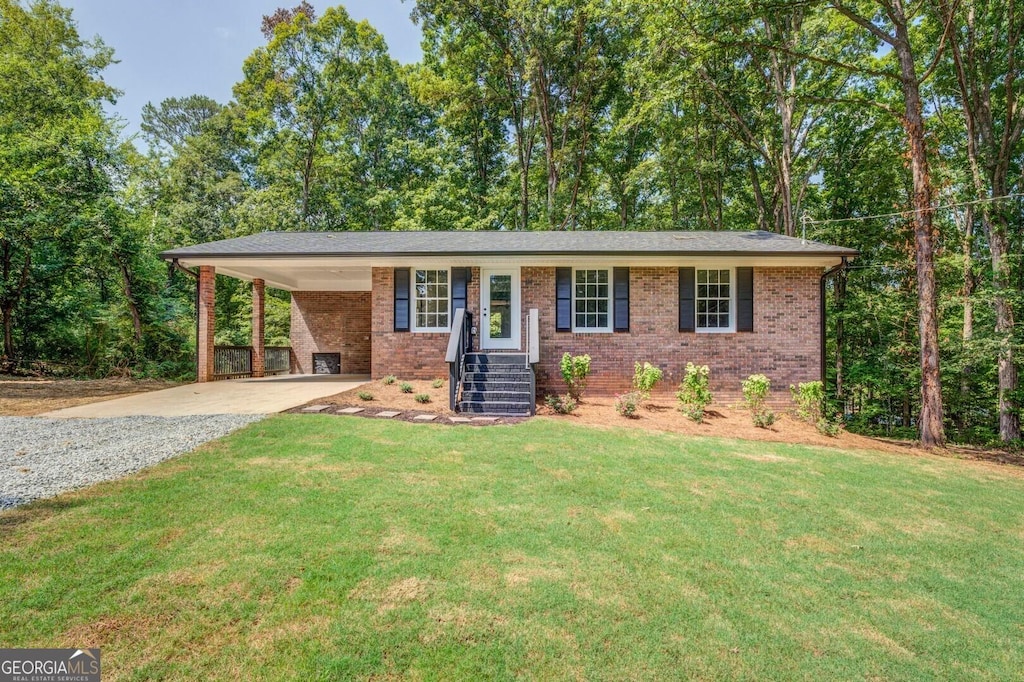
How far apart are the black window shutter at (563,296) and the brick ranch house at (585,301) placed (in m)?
0.02

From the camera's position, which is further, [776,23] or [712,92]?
[712,92]

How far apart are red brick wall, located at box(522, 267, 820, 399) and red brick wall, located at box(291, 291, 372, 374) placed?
7535 millimetres

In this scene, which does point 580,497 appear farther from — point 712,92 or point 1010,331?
point 712,92

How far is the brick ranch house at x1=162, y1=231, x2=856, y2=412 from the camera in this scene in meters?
9.76

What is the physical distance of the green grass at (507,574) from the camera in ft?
6.84

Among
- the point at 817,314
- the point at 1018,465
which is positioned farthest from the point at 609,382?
the point at 1018,465

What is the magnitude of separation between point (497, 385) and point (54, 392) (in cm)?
986

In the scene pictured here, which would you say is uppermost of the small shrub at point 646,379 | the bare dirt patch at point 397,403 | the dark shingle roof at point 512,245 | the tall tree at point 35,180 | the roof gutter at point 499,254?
the tall tree at point 35,180

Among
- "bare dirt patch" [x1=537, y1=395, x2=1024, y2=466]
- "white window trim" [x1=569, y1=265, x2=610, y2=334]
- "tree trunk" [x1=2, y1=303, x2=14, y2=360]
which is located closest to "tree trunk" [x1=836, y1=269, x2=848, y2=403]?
"bare dirt patch" [x1=537, y1=395, x2=1024, y2=466]

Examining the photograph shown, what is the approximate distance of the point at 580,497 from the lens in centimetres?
414

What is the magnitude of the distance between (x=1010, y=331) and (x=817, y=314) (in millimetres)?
3643

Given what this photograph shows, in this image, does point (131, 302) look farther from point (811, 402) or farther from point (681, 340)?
point (811, 402)

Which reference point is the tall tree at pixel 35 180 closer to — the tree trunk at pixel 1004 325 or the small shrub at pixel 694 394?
the small shrub at pixel 694 394

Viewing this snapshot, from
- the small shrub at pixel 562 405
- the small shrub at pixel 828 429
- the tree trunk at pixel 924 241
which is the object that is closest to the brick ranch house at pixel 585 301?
the small shrub at pixel 562 405
